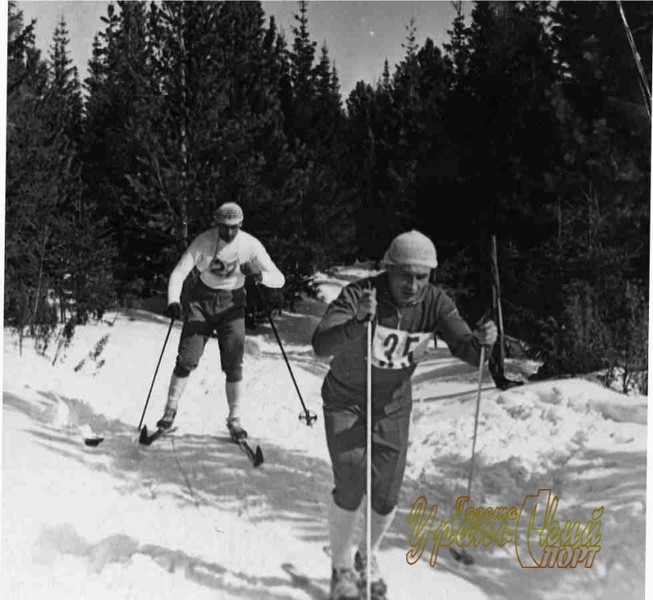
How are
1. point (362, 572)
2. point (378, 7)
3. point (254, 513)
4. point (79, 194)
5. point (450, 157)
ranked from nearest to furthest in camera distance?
point (362, 572)
point (254, 513)
point (378, 7)
point (450, 157)
point (79, 194)

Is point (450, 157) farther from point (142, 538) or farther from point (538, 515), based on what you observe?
point (142, 538)

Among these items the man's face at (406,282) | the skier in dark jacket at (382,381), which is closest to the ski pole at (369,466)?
the skier in dark jacket at (382,381)

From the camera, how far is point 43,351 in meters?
4.11

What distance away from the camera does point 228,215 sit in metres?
3.92

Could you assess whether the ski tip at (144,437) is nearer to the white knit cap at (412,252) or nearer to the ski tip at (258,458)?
the ski tip at (258,458)

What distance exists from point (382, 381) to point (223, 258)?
1521 millimetres

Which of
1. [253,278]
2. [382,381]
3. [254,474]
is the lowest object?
[254,474]

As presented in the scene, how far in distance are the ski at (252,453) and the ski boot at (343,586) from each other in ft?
3.74

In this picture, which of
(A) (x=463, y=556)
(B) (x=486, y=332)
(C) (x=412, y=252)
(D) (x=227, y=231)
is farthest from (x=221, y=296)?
(A) (x=463, y=556)

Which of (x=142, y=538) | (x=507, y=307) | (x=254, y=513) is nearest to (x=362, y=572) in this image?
(x=254, y=513)

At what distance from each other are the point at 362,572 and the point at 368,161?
8.70 feet

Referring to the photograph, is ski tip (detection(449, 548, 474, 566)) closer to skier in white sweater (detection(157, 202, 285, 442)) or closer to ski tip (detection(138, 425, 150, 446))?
skier in white sweater (detection(157, 202, 285, 442))

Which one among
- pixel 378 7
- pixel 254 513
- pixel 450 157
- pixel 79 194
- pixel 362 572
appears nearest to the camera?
pixel 362 572

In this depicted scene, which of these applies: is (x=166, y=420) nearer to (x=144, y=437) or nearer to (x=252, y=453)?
(x=144, y=437)
